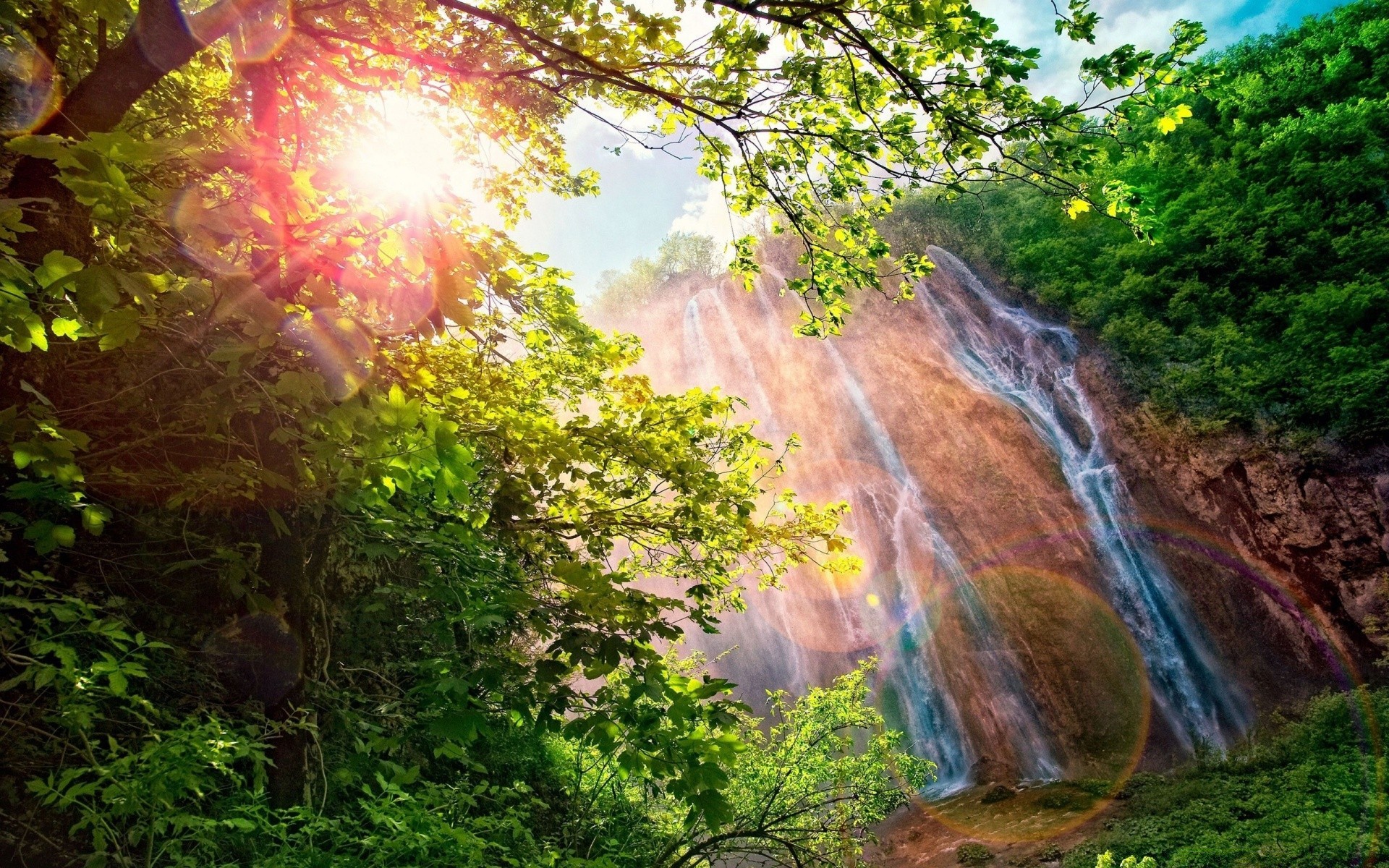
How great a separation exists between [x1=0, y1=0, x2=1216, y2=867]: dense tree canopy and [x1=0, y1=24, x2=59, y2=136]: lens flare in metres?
0.01

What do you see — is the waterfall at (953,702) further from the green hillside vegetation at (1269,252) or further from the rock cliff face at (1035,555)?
the green hillside vegetation at (1269,252)

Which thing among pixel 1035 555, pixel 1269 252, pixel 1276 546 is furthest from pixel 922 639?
pixel 1269 252

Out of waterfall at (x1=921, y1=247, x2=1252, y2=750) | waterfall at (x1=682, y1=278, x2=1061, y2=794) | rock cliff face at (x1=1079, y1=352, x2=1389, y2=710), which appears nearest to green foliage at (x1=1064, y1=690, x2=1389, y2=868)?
rock cliff face at (x1=1079, y1=352, x2=1389, y2=710)

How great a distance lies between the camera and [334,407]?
204 cm

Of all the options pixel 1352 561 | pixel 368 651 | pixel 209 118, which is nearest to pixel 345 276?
pixel 209 118

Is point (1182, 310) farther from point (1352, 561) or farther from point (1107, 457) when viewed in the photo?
point (1352, 561)

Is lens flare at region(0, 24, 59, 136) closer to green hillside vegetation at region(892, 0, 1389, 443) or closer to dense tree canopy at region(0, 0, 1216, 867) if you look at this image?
dense tree canopy at region(0, 0, 1216, 867)

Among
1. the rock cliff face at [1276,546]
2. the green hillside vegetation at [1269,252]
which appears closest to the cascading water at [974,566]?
the rock cliff face at [1276,546]

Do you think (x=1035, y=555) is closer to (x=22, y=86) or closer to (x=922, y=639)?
(x=922, y=639)

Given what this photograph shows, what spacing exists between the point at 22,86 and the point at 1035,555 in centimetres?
2175

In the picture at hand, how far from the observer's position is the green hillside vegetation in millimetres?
14078

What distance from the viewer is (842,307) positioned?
13.9ft

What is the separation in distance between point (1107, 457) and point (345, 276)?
2091cm

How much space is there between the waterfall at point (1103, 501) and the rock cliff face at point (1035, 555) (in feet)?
0.18
